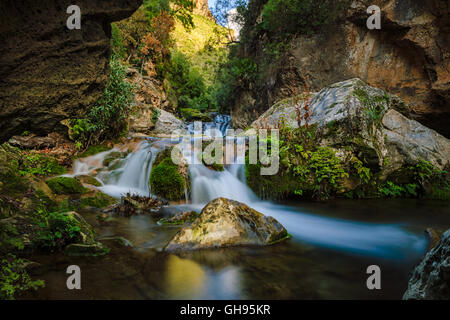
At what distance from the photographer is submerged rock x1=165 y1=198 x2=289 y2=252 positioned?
11.1 feet

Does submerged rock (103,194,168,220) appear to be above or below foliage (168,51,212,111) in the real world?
below

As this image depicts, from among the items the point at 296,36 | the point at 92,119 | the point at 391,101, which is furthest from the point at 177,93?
the point at 391,101

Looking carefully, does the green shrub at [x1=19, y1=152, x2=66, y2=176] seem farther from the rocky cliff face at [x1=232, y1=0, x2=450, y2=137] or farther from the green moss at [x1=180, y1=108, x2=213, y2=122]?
the green moss at [x1=180, y1=108, x2=213, y2=122]

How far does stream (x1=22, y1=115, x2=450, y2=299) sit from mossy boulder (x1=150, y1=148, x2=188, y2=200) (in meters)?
0.70

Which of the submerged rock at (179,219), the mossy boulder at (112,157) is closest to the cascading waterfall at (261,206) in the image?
the mossy boulder at (112,157)

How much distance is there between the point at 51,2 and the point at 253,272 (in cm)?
312

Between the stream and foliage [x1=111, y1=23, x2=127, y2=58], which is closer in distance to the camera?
the stream

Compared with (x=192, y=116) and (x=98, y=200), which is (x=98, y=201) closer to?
(x=98, y=200)

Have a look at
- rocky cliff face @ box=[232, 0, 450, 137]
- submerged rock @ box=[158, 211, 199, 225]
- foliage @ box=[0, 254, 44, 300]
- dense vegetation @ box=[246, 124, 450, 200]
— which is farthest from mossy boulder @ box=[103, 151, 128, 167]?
rocky cliff face @ box=[232, 0, 450, 137]

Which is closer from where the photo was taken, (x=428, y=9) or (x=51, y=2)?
(x=51, y=2)

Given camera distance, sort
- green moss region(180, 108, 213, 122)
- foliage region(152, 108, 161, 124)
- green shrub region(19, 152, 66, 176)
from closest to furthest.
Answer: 1. green shrub region(19, 152, 66, 176)
2. foliage region(152, 108, 161, 124)
3. green moss region(180, 108, 213, 122)

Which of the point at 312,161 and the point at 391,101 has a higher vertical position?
the point at 391,101
